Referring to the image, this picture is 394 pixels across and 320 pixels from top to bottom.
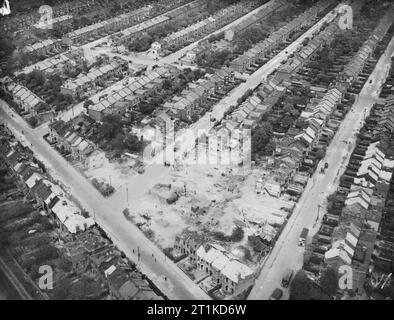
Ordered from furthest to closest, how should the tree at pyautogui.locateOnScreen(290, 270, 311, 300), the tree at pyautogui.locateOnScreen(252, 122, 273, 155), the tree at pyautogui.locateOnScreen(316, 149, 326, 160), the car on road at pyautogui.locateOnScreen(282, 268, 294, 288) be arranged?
the tree at pyautogui.locateOnScreen(252, 122, 273, 155), the tree at pyautogui.locateOnScreen(316, 149, 326, 160), the car on road at pyautogui.locateOnScreen(282, 268, 294, 288), the tree at pyautogui.locateOnScreen(290, 270, 311, 300)

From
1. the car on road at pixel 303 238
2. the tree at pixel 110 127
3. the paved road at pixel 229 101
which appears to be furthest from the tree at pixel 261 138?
the tree at pixel 110 127

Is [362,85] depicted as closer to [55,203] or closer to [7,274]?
[55,203]

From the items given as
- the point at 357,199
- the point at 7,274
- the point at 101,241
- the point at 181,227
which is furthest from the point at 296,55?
the point at 7,274

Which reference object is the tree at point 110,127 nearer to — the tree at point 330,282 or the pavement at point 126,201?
the pavement at point 126,201

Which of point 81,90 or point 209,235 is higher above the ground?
point 81,90

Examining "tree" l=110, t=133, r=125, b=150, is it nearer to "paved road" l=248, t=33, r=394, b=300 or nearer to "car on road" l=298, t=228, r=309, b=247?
"paved road" l=248, t=33, r=394, b=300

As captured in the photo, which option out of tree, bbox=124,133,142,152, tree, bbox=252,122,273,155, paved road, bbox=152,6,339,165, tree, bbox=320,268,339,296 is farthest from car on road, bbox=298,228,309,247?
tree, bbox=124,133,142,152

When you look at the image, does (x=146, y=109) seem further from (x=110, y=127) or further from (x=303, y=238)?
(x=303, y=238)
